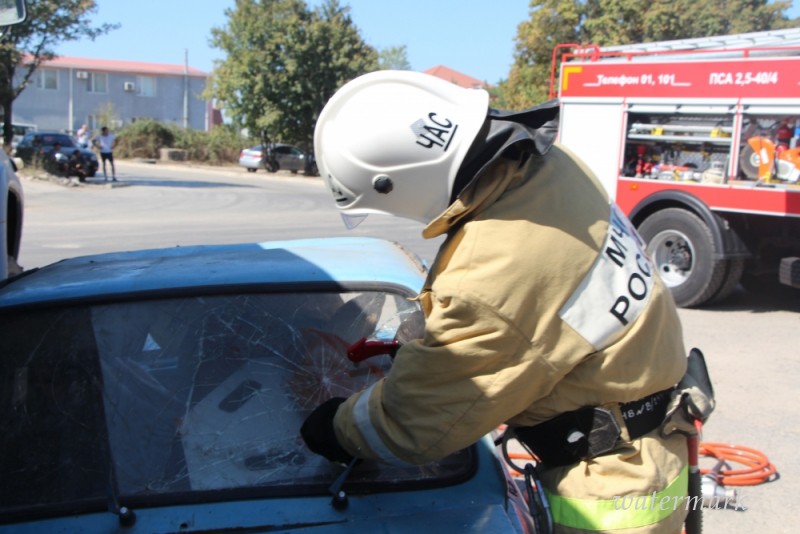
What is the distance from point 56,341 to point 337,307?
2.47 ft

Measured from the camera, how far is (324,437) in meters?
1.87

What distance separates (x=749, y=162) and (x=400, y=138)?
24.0 ft

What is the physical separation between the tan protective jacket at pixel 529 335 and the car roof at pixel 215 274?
57 cm

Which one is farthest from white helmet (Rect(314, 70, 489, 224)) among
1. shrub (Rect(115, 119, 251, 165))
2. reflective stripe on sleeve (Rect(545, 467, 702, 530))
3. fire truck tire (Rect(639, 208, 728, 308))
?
shrub (Rect(115, 119, 251, 165))

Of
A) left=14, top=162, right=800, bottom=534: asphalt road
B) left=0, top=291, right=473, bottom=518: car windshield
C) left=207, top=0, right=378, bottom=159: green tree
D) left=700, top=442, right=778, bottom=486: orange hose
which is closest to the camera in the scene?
left=0, top=291, right=473, bottom=518: car windshield

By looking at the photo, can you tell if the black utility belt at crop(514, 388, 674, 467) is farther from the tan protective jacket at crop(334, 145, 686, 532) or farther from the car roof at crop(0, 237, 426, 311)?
the car roof at crop(0, 237, 426, 311)

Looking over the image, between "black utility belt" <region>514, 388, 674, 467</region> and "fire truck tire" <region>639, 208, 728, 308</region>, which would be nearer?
"black utility belt" <region>514, 388, 674, 467</region>

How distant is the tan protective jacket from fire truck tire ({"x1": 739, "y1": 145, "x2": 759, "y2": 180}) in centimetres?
695

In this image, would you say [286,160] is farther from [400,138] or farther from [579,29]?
[400,138]

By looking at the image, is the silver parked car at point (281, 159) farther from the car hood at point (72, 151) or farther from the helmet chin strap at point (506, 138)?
the helmet chin strap at point (506, 138)

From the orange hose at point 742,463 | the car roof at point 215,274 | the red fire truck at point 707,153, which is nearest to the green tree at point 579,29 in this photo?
the red fire truck at point 707,153

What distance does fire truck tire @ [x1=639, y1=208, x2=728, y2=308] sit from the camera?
7.96 meters

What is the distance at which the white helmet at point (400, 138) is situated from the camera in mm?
1809

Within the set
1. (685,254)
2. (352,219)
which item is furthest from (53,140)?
(352,219)
